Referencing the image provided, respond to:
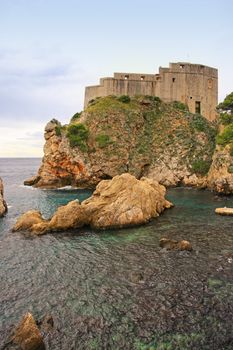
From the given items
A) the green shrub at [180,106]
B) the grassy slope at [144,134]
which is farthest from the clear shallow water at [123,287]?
the green shrub at [180,106]

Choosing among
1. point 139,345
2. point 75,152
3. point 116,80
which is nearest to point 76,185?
point 75,152

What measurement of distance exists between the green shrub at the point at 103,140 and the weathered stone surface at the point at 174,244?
41.9 metres

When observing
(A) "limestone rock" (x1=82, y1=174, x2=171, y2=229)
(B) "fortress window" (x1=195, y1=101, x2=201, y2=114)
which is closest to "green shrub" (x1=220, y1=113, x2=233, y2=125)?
(B) "fortress window" (x1=195, y1=101, x2=201, y2=114)

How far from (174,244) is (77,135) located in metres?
44.9

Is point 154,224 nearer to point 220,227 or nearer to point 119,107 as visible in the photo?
point 220,227

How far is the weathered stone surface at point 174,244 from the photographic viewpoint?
82.5ft

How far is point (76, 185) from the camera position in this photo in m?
64.9

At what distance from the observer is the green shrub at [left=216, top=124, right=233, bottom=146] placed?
58647mm

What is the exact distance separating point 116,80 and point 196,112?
72.0ft

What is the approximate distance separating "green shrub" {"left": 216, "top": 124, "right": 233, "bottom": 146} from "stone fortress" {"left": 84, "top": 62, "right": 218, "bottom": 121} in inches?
740

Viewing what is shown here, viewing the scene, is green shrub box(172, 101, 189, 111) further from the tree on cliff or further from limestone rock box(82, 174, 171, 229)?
limestone rock box(82, 174, 171, 229)

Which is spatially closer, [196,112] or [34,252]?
[34,252]

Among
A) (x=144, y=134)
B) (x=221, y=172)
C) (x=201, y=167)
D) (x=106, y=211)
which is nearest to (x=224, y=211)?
(x=106, y=211)

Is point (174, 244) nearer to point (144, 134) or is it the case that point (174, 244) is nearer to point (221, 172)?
point (221, 172)
